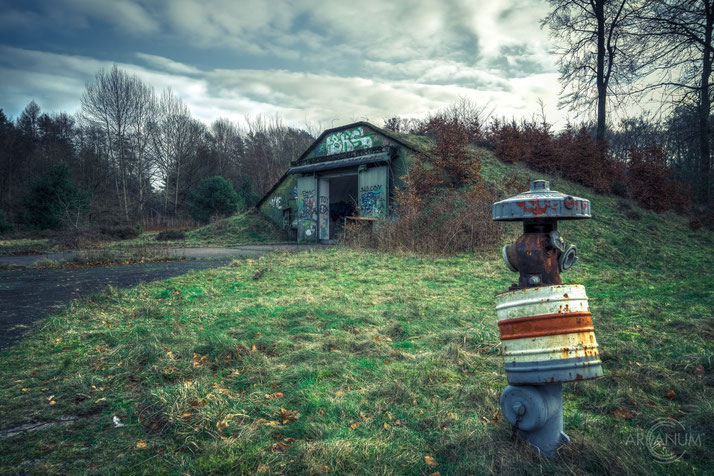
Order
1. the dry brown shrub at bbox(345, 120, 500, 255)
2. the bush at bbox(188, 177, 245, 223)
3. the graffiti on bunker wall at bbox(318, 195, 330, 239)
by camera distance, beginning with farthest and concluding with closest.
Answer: the bush at bbox(188, 177, 245, 223) → the graffiti on bunker wall at bbox(318, 195, 330, 239) → the dry brown shrub at bbox(345, 120, 500, 255)

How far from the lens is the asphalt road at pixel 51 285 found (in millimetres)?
4848

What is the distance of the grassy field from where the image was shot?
1.93 meters

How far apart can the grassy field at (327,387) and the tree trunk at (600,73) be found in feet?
60.6

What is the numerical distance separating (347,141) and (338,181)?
395 cm

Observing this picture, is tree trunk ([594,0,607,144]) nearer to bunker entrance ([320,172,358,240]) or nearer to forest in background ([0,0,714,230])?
forest in background ([0,0,714,230])

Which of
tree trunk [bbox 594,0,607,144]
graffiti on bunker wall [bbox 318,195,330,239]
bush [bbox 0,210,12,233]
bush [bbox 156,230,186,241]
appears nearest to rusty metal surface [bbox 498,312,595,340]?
graffiti on bunker wall [bbox 318,195,330,239]

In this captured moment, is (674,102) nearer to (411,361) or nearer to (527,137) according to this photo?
(527,137)

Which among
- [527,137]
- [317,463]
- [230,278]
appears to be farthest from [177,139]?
[317,463]

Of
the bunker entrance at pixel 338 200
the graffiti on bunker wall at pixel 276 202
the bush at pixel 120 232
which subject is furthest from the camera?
the graffiti on bunker wall at pixel 276 202

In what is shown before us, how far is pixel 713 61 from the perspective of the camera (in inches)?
614

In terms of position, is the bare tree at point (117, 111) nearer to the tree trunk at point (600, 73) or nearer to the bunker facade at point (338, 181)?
the bunker facade at point (338, 181)

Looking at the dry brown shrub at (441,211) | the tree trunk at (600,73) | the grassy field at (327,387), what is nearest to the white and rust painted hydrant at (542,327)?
the grassy field at (327,387)

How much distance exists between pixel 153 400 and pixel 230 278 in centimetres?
525

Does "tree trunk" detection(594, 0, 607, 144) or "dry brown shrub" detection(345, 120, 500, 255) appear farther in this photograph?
"tree trunk" detection(594, 0, 607, 144)
